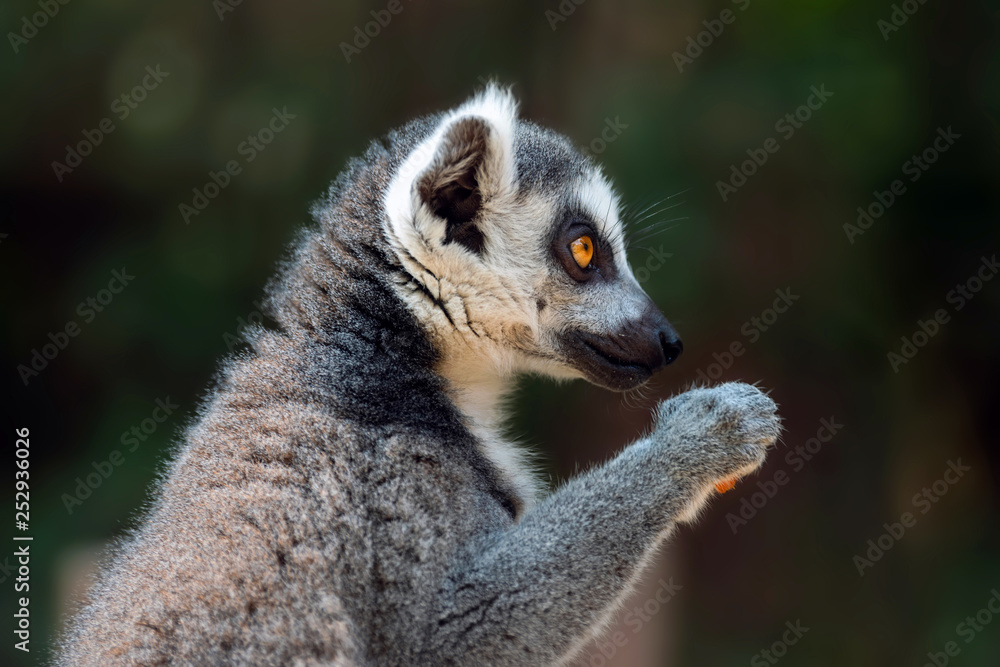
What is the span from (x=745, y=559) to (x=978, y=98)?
3950 millimetres

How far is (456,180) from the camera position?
11.0 feet

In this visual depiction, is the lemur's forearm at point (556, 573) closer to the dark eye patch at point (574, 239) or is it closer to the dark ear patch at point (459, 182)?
the dark eye patch at point (574, 239)

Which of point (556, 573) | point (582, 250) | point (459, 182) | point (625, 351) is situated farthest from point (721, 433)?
point (459, 182)

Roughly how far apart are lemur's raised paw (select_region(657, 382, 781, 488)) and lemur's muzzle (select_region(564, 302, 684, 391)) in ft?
1.20

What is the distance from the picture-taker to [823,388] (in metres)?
6.67

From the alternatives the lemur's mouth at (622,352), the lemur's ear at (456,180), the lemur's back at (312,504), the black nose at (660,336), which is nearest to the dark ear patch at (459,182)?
the lemur's ear at (456,180)

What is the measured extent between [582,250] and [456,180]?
0.64 meters

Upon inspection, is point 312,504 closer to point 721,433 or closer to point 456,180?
point 456,180

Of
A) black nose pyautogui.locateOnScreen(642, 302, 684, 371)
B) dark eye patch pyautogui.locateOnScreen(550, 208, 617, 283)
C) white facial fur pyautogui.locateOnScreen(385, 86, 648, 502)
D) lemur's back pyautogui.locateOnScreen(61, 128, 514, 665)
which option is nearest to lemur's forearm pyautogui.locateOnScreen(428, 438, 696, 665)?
lemur's back pyautogui.locateOnScreen(61, 128, 514, 665)

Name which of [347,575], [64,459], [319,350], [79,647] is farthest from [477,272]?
[64,459]

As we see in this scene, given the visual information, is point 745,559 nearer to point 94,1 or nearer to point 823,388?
point 823,388

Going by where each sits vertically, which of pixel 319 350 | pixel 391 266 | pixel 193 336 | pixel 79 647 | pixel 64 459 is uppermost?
pixel 391 266

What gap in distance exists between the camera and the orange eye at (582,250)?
3.59m

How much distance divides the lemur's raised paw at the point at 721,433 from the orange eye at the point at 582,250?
763 mm
